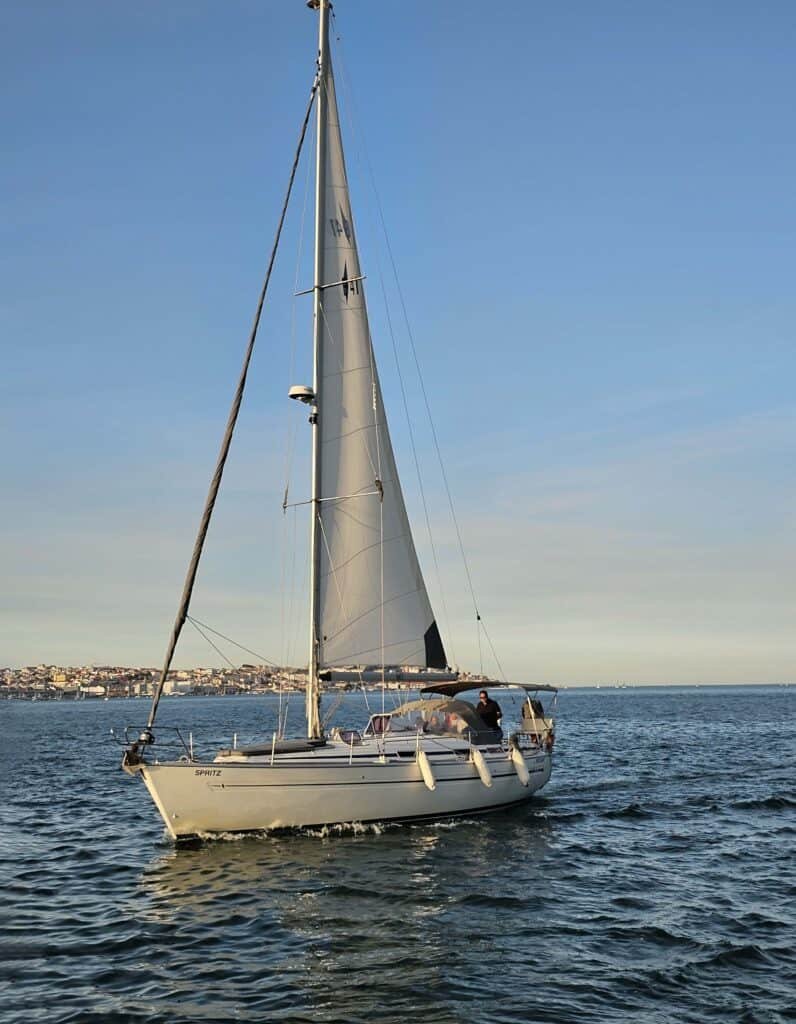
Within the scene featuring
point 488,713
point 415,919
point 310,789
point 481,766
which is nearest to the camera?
point 415,919

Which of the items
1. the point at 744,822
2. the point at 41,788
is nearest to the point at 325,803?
the point at 744,822

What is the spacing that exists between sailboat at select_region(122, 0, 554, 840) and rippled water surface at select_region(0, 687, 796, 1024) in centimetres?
87

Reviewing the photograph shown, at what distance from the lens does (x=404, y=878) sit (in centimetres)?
1625

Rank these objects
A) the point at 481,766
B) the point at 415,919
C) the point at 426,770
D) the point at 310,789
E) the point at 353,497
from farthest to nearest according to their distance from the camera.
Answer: the point at 353,497, the point at 481,766, the point at 426,770, the point at 310,789, the point at 415,919

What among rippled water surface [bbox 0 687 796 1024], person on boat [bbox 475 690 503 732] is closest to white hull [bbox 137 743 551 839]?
rippled water surface [bbox 0 687 796 1024]

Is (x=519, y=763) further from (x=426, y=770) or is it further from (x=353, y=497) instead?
(x=353, y=497)

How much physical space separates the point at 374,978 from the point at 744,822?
14.9 metres

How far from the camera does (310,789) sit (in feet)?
61.8

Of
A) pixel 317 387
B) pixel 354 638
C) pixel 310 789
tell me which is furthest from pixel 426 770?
pixel 317 387

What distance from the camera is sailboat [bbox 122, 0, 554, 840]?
62.6 ft

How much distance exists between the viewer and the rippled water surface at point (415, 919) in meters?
10.4

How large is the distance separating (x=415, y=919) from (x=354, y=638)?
9.42 metres

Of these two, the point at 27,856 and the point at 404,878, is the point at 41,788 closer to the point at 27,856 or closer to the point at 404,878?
the point at 27,856

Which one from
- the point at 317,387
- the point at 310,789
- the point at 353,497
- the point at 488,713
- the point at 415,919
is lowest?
the point at 415,919
